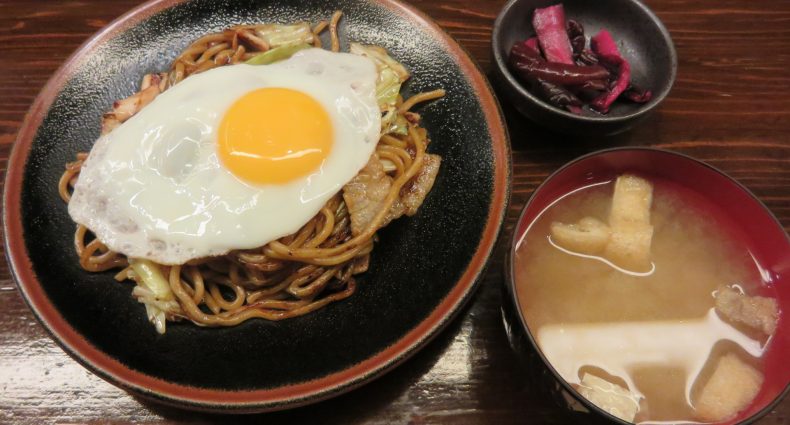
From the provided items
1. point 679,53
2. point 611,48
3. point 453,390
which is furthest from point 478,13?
point 453,390

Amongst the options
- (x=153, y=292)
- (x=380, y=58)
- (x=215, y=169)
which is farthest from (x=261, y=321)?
(x=380, y=58)

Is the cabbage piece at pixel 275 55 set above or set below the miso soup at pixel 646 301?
above

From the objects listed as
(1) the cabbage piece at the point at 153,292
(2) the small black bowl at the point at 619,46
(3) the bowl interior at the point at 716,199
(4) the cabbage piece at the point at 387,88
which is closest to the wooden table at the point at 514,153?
(2) the small black bowl at the point at 619,46

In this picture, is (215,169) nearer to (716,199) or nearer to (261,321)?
(261,321)

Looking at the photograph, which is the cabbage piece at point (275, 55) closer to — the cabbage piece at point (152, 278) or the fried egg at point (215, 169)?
the fried egg at point (215, 169)

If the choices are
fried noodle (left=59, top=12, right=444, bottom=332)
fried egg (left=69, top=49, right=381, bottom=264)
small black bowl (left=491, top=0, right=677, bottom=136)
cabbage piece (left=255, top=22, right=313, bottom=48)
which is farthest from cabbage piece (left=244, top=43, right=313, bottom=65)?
small black bowl (left=491, top=0, right=677, bottom=136)
